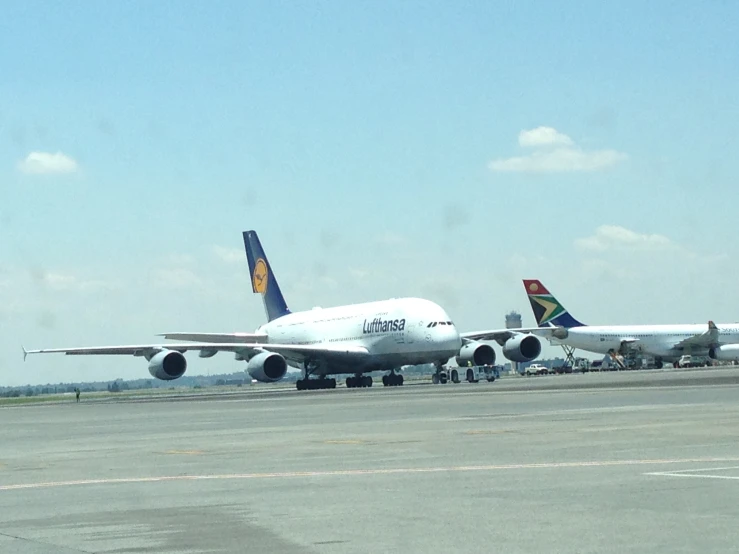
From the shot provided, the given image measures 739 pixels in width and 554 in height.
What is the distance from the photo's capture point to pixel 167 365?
2509 inches

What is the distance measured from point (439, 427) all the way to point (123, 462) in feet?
25.1

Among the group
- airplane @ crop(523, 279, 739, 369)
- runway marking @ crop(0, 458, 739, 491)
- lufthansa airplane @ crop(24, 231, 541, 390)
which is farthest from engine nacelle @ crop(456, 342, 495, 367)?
runway marking @ crop(0, 458, 739, 491)

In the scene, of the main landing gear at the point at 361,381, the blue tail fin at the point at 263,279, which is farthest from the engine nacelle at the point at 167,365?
the blue tail fin at the point at 263,279

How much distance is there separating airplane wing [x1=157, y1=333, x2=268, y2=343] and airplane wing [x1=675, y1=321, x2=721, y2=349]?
52345mm

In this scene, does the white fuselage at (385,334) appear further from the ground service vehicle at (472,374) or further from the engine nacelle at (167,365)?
the engine nacelle at (167,365)

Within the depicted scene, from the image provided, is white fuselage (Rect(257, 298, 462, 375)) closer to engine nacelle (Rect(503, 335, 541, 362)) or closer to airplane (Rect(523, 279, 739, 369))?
engine nacelle (Rect(503, 335, 541, 362))

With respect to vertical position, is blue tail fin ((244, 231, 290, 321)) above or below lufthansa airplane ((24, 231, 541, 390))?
above

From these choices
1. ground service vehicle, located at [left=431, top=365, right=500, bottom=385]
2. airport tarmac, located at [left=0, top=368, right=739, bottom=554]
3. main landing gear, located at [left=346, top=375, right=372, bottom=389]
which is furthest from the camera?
ground service vehicle, located at [left=431, top=365, right=500, bottom=385]

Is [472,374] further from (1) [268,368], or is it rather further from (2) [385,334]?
(1) [268,368]

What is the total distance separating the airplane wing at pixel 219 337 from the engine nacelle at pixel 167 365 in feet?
19.9

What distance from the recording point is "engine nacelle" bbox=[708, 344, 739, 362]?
11164 centimetres

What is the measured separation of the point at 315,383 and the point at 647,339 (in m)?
56.3

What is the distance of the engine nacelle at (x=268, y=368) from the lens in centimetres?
6375

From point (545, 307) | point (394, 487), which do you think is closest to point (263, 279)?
point (545, 307)
